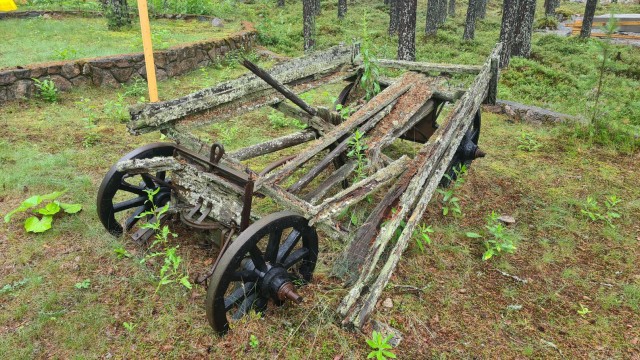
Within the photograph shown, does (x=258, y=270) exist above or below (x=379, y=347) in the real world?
above

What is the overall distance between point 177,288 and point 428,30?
50.2 ft

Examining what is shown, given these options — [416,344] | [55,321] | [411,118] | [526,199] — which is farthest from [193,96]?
[526,199]

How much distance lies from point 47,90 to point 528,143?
829 centimetres

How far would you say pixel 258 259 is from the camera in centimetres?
303

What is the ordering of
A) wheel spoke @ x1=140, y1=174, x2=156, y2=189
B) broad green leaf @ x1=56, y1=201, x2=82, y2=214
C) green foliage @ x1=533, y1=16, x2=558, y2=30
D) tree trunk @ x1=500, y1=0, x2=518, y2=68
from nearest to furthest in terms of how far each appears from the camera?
wheel spoke @ x1=140, y1=174, x2=156, y2=189 → broad green leaf @ x1=56, y1=201, x2=82, y2=214 → tree trunk @ x1=500, y1=0, x2=518, y2=68 → green foliage @ x1=533, y1=16, x2=558, y2=30

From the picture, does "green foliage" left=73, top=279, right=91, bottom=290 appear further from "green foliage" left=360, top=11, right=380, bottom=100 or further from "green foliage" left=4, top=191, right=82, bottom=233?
"green foliage" left=360, top=11, right=380, bottom=100

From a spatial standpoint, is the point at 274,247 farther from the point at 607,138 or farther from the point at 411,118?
the point at 607,138

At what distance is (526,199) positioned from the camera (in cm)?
529

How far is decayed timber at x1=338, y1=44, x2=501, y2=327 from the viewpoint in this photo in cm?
306

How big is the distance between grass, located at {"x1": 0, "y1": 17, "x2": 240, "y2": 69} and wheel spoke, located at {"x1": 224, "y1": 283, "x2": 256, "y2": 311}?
7641 mm

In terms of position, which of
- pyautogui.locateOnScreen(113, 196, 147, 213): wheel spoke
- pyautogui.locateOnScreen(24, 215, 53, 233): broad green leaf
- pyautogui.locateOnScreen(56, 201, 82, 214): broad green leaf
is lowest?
pyautogui.locateOnScreen(24, 215, 53, 233): broad green leaf

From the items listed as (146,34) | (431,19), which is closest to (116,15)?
(146,34)

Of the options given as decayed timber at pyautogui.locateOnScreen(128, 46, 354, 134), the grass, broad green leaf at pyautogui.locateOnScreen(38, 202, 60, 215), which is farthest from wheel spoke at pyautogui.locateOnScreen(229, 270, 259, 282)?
the grass

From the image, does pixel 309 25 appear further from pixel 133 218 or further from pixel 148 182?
pixel 133 218
